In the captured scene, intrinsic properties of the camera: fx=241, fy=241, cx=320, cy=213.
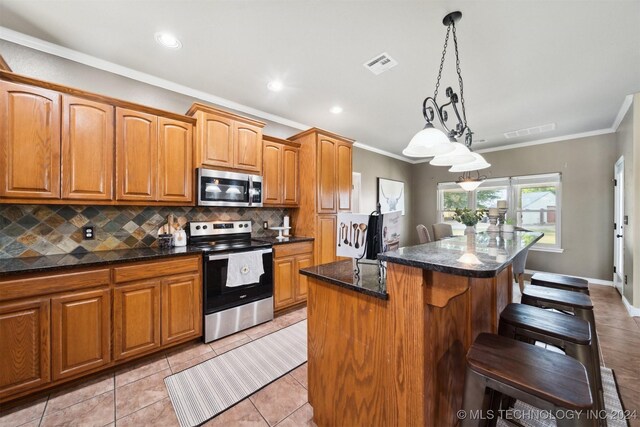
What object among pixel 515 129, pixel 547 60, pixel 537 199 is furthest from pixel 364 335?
pixel 537 199

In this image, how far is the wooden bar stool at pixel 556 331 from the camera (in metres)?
1.15

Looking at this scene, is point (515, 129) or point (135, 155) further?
point (515, 129)

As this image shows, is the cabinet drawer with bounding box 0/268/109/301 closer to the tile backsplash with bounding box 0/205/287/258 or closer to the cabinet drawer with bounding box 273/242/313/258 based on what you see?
the tile backsplash with bounding box 0/205/287/258

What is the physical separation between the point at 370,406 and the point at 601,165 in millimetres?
5966

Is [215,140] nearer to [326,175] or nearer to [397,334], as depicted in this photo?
[326,175]

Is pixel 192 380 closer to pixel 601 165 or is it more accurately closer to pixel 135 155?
pixel 135 155

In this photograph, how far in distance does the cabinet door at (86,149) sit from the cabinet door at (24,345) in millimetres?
889

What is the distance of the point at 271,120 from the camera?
3750 mm

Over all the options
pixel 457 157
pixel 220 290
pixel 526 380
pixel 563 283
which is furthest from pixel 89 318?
pixel 563 283

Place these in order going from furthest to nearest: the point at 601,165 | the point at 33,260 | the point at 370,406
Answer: the point at 601,165
the point at 33,260
the point at 370,406

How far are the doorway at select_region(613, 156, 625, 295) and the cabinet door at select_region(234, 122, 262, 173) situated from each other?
532 cm

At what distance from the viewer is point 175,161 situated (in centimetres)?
259

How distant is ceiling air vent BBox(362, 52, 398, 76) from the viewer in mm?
2326

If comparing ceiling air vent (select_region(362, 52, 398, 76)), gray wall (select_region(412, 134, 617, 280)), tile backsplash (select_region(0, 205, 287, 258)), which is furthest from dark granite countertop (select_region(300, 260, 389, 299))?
gray wall (select_region(412, 134, 617, 280))
